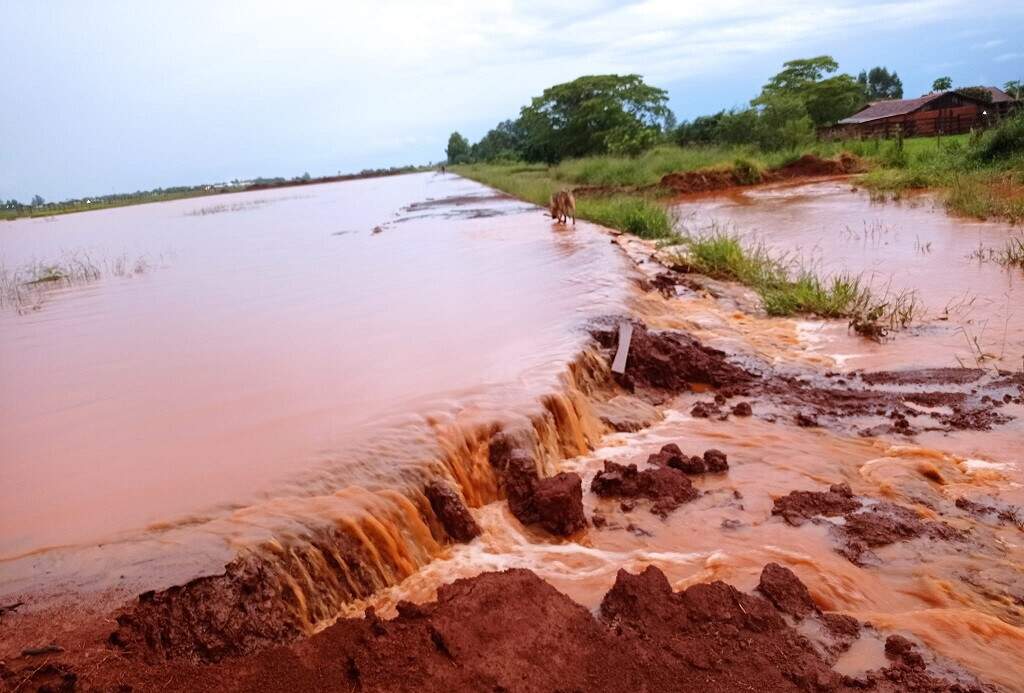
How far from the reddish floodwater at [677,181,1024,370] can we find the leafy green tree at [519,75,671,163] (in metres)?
25.3

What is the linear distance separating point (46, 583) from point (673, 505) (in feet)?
11.1

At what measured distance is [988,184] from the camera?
57.8ft

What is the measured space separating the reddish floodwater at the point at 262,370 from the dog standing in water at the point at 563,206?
1.71 meters

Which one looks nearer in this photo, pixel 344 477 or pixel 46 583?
pixel 46 583

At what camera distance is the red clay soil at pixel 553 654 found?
9.10 feet

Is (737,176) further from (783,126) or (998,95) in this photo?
(998,95)

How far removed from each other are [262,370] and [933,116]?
1756 inches

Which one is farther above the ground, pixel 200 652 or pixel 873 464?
pixel 200 652

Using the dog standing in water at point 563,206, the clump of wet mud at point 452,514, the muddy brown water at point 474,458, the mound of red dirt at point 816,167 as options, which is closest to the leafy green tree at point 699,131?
the mound of red dirt at point 816,167

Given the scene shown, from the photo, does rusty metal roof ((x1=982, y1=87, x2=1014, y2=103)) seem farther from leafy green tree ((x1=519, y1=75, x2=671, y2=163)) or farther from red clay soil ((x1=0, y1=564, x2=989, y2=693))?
red clay soil ((x1=0, y1=564, x2=989, y2=693))

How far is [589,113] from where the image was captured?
46.2 metres

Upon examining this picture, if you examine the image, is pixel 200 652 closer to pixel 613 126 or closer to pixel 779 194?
pixel 779 194

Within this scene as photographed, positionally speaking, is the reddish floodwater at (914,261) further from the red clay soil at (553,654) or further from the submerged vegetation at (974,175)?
the red clay soil at (553,654)

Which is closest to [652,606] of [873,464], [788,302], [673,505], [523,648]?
[523,648]
